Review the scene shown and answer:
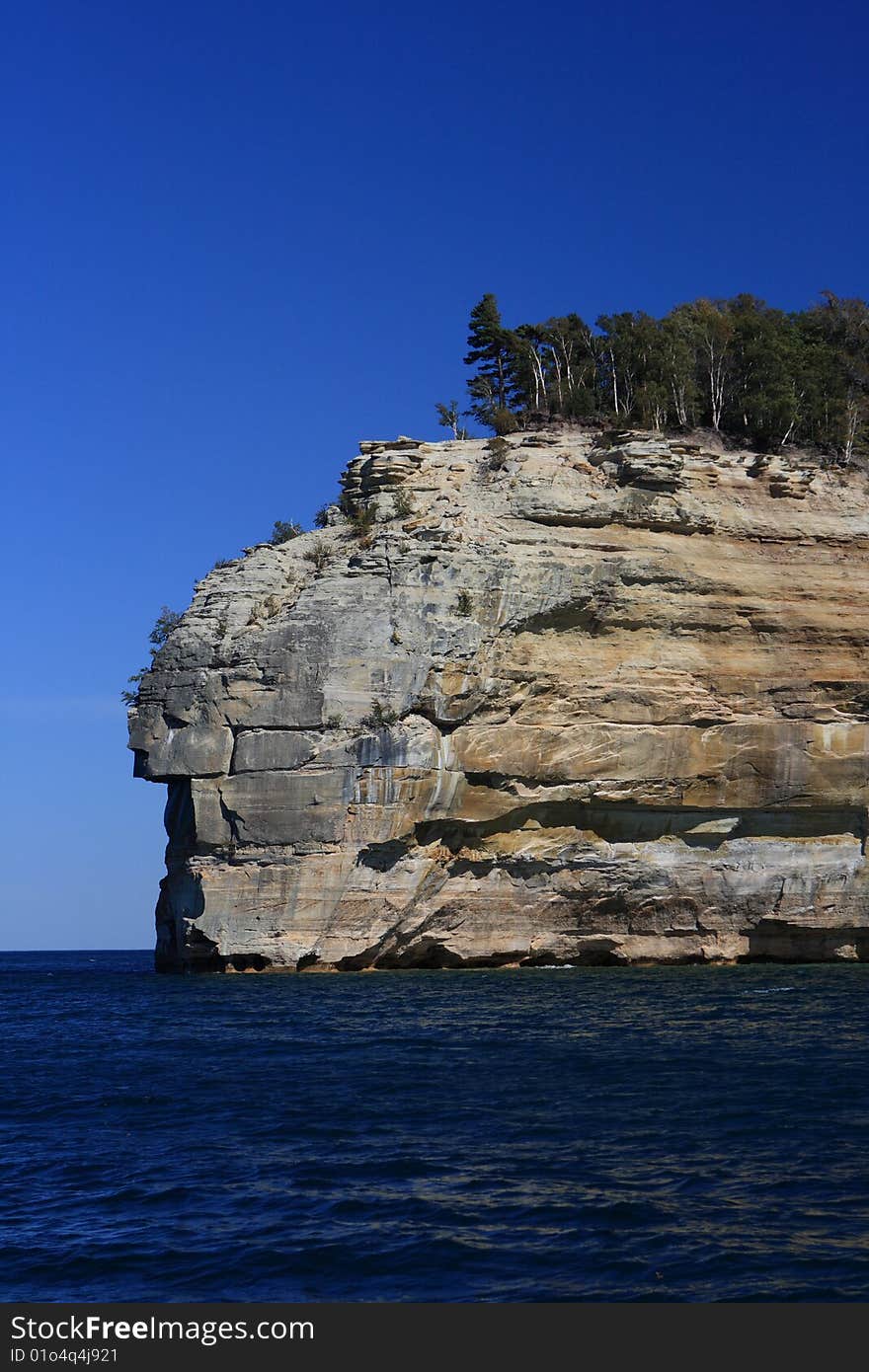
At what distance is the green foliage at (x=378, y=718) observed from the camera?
3694cm

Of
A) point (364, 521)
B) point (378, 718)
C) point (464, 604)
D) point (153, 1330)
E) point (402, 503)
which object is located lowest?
point (153, 1330)

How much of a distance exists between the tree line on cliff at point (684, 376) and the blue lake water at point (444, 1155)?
26.0m

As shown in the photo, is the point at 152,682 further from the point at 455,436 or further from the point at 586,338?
the point at 586,338

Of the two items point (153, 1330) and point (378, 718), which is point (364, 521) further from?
point (153, 1330)

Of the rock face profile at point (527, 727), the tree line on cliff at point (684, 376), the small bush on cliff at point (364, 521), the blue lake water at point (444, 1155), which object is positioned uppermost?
the tree line on cliff at point (684, 376)

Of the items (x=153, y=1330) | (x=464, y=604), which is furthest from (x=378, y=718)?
(x=153, y=1330)

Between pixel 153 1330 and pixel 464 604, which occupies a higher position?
pixel 464 604

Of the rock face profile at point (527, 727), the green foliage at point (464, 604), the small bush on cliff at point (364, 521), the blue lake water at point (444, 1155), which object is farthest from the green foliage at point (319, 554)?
the blue lake water at point (444, 1155)

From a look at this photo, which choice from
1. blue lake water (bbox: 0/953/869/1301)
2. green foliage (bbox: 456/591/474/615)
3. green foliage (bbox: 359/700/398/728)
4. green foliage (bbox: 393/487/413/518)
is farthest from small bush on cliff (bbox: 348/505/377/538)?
blue lake water (bbox: 0/953/869/1301)

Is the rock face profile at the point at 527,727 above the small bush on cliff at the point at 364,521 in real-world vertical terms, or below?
below

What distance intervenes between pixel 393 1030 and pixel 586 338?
34163mm

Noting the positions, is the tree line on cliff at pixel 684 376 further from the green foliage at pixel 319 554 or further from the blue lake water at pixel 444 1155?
the blue lake water at pixel 444 1155

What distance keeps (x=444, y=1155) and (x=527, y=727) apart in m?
24.1

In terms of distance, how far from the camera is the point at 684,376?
48.4 meters
